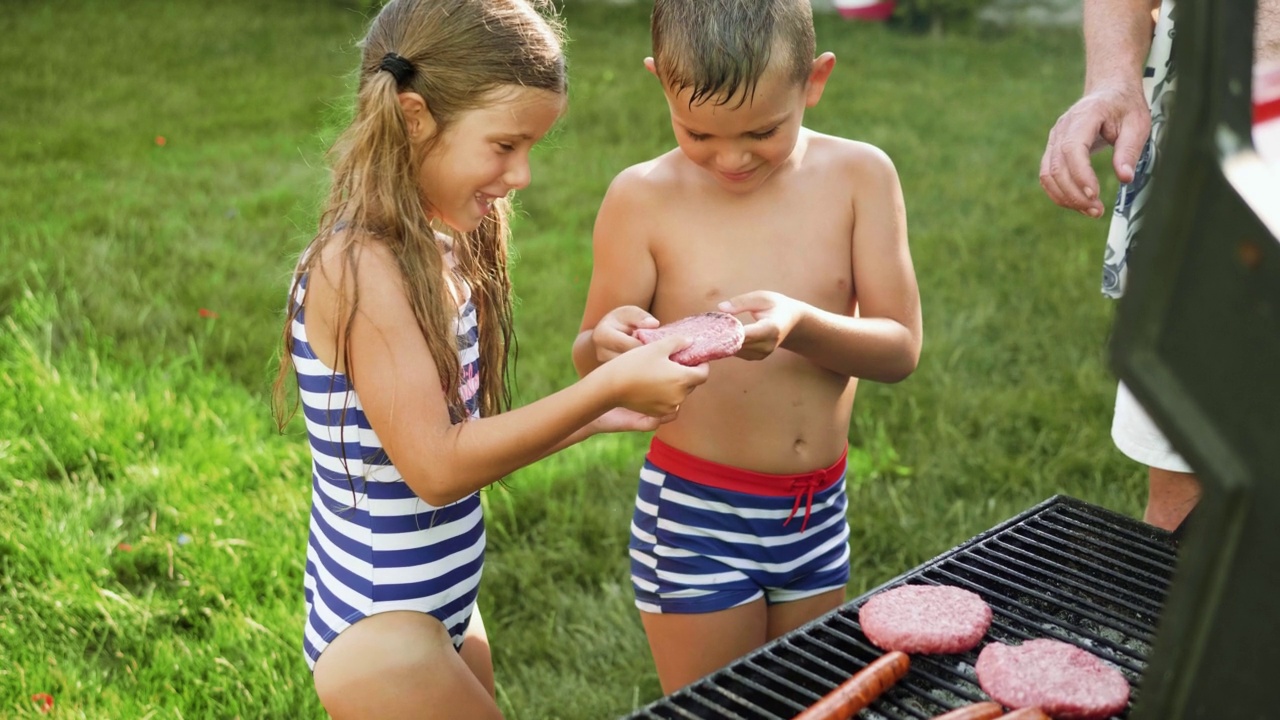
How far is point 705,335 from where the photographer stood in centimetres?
190

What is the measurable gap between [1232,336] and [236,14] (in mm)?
10234

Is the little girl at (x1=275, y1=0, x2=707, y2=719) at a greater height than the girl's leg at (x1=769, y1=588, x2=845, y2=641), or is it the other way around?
the little girl at (x1=275, y1=0, x2=707, y2=719)

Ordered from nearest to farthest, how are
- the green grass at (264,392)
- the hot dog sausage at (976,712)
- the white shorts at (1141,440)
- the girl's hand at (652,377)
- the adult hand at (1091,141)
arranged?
the hot dog sausage at (976,712), the girl's hand at (652,377), the adult hand at (1091,141), the white shorts at (1141,440), the green grass at (264,392)

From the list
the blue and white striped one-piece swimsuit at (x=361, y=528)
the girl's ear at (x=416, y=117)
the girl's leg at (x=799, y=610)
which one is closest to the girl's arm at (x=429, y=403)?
the blue and white striped one-piece swimsuit at (x=361, y=528)

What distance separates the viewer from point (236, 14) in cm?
997

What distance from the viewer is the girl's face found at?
6.40ft

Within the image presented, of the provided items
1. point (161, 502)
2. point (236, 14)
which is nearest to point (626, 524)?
point (161, 502)

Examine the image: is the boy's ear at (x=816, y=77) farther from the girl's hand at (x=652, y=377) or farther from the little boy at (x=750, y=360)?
the girl's hand at (x=652, y=377)

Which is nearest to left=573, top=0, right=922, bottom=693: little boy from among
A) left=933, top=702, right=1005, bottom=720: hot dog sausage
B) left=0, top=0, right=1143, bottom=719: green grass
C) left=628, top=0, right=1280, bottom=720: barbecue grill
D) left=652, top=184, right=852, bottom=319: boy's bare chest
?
left=652, top=184, right=852, bottom=319: boy's bare chest

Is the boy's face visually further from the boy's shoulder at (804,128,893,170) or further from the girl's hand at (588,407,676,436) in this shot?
the girl's hand at (588,407,676,436)

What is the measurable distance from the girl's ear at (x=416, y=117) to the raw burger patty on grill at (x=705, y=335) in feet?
1.57

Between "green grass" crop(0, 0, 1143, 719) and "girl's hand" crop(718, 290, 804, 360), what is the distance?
1.24m

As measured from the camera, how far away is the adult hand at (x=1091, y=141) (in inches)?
79.6

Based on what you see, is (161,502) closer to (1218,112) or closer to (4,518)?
(4,518)
